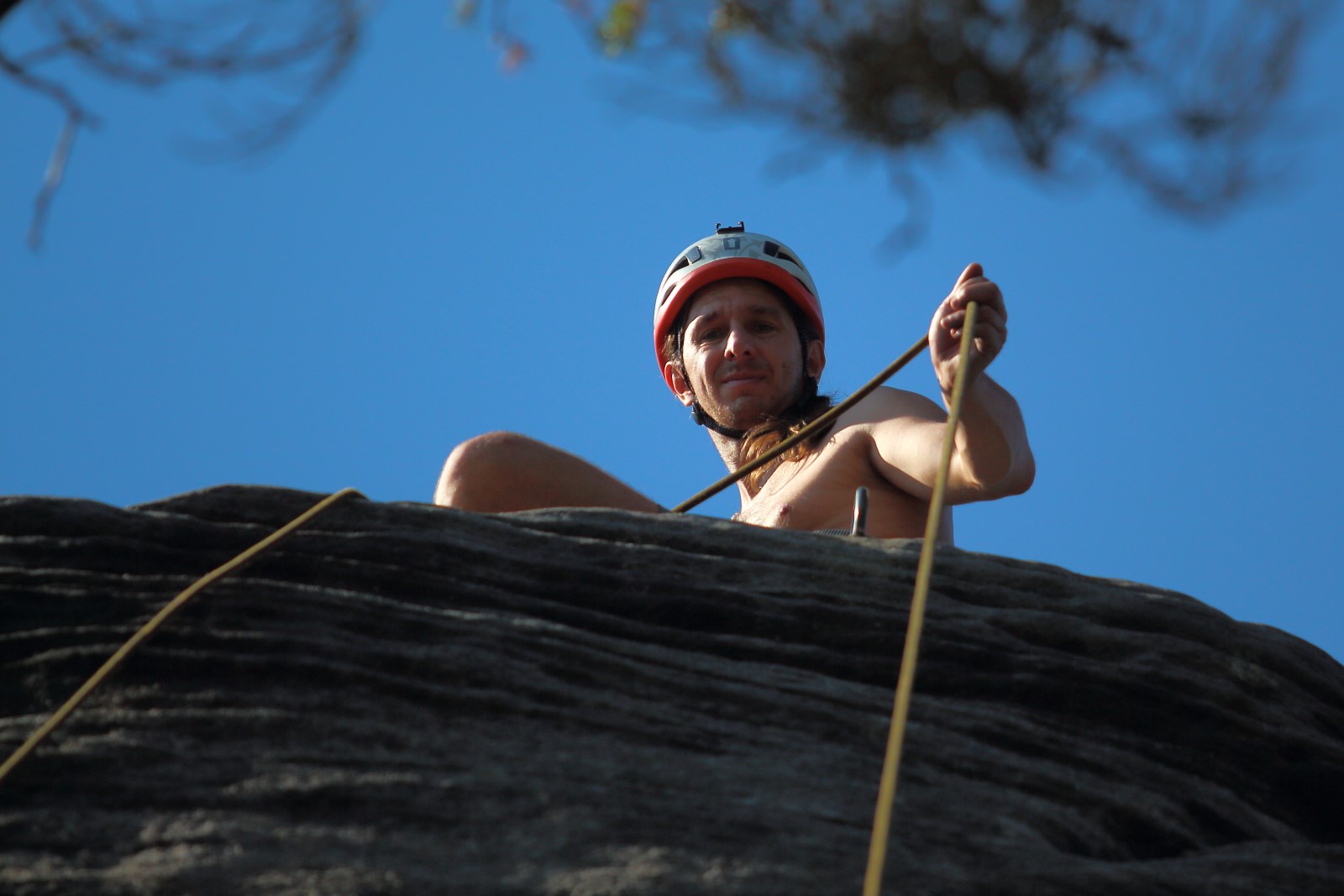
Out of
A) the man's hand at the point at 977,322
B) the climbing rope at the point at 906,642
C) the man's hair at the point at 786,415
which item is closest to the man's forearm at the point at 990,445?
the man's hand at the point at 977,322

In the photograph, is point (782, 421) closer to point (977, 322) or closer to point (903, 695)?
point (977, 322)

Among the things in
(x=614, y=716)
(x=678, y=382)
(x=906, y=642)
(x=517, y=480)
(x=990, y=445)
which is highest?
(x=678, y=382)

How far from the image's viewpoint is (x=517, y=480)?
157 inches

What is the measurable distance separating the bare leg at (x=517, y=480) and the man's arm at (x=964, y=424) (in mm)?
877

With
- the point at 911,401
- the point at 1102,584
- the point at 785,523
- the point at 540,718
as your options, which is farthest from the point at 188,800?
the point at 911,401

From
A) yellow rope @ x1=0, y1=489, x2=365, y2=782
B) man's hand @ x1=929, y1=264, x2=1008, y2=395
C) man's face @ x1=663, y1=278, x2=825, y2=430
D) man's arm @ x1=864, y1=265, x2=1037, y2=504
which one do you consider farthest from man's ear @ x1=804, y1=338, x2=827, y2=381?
yellow rope @ x1=0, y1=489, x2=365, y2=782

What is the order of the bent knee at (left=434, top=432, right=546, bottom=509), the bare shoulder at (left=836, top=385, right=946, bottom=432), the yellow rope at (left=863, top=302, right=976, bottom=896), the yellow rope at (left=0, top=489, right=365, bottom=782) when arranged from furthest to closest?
the bare shoulder at (left=836, top=385, right=946, bottom=432) < the bent knee at (left=434, top=432, right=546, bottom=509) < the yellow rope at (left=0, top=489, right=365, bottom=782) < the yellow rope at (left=863, top=302, right=976, bottom=896)

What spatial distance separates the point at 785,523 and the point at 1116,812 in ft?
6.59

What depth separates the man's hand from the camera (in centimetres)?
345

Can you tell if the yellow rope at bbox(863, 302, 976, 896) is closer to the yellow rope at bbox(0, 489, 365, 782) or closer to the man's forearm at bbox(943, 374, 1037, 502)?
the man's forearm at bbox(943, 374, 1037, 502)

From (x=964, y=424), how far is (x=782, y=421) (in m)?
1.64

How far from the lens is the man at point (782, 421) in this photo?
389cm

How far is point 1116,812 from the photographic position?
9.43 ft

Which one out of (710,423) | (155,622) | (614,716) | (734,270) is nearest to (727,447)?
(710,423)
